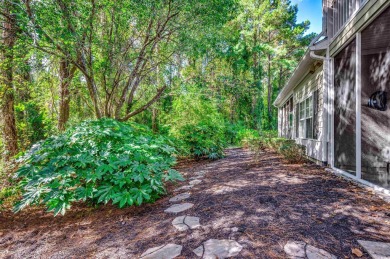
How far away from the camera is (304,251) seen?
1624 mm

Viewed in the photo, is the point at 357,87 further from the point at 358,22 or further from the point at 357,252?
the point at 357,252

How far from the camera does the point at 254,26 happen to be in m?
15.8

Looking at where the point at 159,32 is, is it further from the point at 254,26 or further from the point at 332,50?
the point at 254,26

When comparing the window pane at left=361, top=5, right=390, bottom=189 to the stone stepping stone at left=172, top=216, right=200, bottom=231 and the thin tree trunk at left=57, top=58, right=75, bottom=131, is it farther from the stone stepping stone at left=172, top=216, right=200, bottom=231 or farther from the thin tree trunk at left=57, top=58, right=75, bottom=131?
the thin tree trunk at left=57, top=58, right=75, bottom=131

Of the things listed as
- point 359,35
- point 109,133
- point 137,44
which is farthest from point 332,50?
point 137,44

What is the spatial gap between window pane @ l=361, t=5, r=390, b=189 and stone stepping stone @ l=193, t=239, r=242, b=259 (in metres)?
3.50

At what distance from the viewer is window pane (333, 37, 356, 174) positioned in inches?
155

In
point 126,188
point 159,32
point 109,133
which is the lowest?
→ point 126,188

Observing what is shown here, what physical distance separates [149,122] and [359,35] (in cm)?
1147

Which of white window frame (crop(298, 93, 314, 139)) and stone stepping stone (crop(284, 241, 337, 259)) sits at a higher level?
white window frame (crop(298, 93, 314, 139))

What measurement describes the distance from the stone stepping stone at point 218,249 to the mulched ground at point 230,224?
60 millimetres

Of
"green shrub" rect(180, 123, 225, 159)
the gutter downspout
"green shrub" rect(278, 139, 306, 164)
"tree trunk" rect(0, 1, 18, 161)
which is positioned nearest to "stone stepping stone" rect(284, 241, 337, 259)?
the gutter downspout

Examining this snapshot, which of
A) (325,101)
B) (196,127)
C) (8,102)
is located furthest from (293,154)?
(8,102)

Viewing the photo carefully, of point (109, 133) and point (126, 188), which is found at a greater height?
point (109, 133)
